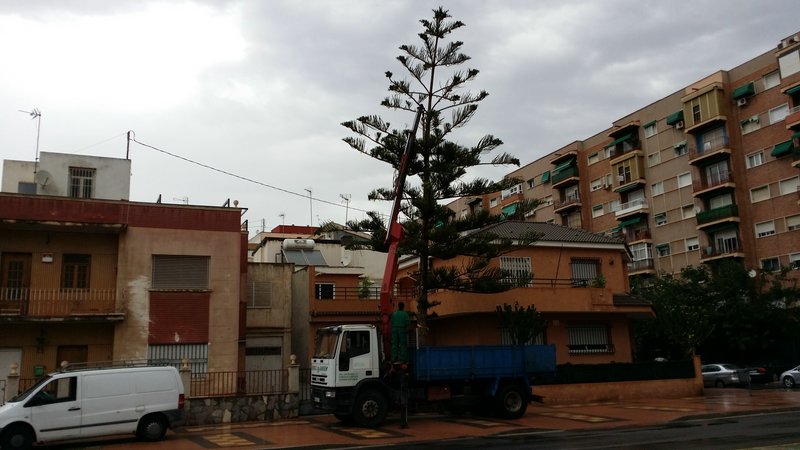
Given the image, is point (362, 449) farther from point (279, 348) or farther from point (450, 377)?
point (279, 348)

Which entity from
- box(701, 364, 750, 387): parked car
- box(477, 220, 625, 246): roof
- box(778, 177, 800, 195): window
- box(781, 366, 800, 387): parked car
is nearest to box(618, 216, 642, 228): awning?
box(778, 177, 800, 195): window

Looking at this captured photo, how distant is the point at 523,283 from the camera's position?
26266 millimetres

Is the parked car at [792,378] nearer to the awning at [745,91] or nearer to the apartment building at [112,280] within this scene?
the awning at [745,91]

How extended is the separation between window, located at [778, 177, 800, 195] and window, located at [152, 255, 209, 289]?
40456 mm

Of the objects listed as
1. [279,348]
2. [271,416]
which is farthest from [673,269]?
[271,416]

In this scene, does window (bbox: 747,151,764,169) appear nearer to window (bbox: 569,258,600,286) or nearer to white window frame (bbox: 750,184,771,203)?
white window frame (bbox: 750,184,771,203)

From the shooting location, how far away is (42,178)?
2283 centimetres

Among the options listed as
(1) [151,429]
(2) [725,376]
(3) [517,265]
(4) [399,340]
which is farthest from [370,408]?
(2) [725,376]

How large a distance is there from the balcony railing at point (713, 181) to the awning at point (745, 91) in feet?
18.8

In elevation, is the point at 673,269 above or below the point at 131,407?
above

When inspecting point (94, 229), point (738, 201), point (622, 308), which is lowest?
point (622, 308)

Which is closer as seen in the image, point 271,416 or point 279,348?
point 271,416

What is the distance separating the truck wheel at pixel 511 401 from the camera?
18.8m

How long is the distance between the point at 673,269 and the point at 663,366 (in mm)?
29734
